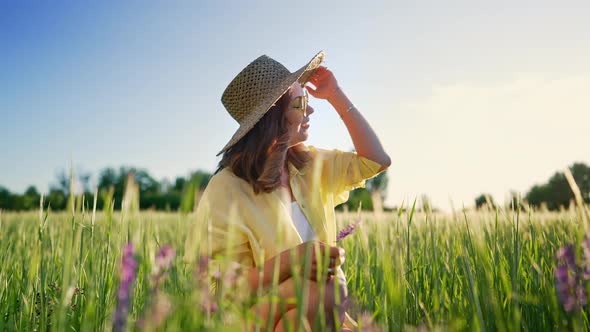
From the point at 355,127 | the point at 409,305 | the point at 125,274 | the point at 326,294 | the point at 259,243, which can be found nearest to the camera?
the point at 125,274

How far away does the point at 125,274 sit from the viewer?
740 mm

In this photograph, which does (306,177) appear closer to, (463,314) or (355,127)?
(355,127)

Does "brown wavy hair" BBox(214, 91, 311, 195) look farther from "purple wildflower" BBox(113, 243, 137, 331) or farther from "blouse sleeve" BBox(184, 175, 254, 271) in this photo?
"purple wildflower" BBox(113, 243, 137, 331)

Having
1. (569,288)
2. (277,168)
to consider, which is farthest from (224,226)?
(569,288)

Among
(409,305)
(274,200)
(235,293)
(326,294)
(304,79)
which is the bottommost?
(409,305)

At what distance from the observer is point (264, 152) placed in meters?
2.29

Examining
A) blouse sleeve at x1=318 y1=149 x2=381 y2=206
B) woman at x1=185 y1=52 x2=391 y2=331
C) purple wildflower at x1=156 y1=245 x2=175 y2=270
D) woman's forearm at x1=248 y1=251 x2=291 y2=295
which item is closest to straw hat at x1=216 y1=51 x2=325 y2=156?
woman at x1=185 y1=52 x2=391 y2=331

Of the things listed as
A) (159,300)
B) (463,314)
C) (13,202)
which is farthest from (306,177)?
(13,202)

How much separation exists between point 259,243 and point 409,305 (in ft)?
2.29

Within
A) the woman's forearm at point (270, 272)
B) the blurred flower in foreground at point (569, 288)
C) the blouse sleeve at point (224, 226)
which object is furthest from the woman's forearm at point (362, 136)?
the blurred flower in foreground at point (569, 288)

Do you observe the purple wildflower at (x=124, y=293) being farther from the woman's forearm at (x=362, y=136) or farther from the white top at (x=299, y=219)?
the woman's forearm at (x=362, y=136)

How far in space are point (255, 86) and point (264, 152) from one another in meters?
0.43

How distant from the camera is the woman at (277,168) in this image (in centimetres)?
202

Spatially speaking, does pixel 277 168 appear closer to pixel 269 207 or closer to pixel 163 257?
pixel 269 207
